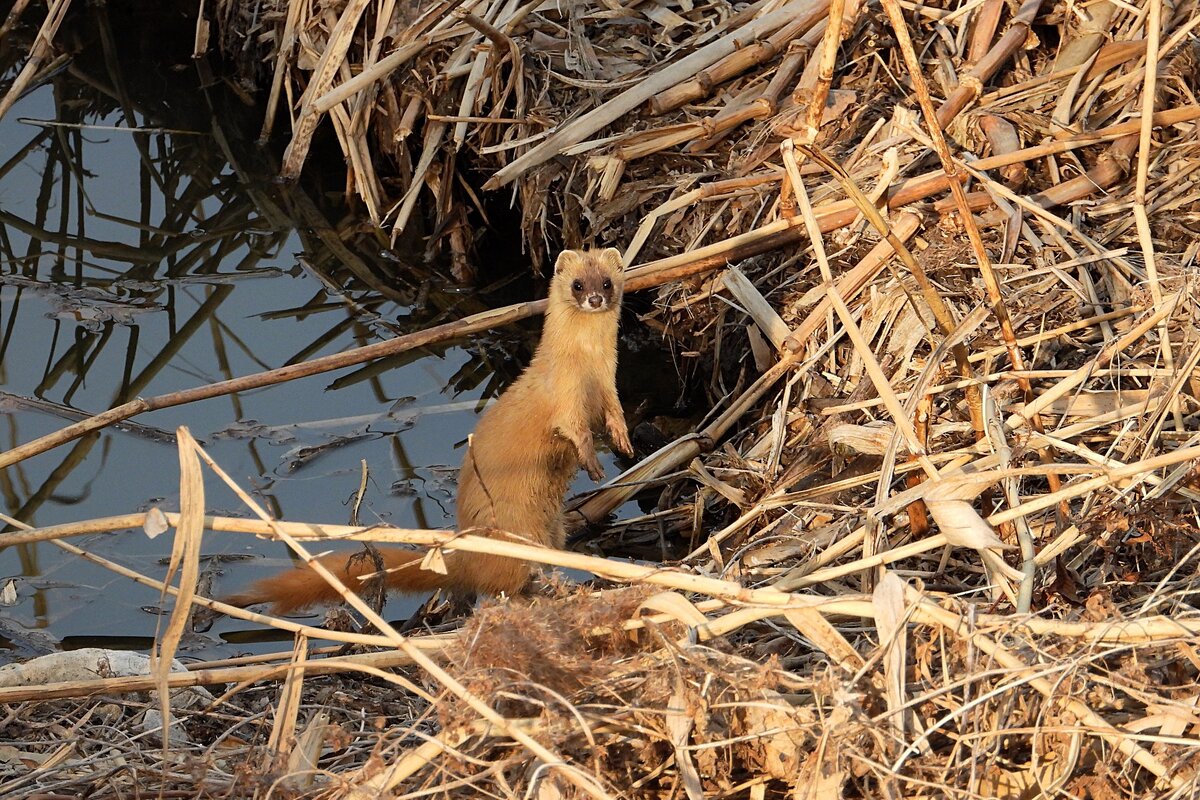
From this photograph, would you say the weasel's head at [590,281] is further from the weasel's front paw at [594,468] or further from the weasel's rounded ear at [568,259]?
the weasel's front paw at [594,468]

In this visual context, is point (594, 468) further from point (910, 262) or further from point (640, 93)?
point (640, 93)

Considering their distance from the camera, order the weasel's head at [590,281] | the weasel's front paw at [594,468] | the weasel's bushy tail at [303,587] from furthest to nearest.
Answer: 1. the weasel's head at [590,281]
2. the weasel's front paw at [594,468]
3. the weasel's bushy tail at [303,587]

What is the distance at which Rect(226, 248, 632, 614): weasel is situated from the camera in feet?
12.4

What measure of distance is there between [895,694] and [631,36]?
14.4 feet

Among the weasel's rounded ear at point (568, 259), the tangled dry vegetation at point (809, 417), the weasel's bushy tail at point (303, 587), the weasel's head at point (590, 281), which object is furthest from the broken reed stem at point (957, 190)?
the weasel's bushy tail at point (303, 587)

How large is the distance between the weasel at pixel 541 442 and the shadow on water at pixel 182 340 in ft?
1.57

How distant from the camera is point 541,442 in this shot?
4043 mm

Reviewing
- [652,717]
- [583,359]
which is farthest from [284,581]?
[652,717]

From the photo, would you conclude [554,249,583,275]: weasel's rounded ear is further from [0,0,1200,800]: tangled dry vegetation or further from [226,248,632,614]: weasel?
[0,0,1200,800]: tangled dry vegetation

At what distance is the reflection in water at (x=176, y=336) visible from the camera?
4.52m

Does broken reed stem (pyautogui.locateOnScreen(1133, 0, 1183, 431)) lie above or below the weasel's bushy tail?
above

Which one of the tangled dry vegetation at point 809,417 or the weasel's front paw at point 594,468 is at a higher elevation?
the tangled dry vegetation at point 809,417

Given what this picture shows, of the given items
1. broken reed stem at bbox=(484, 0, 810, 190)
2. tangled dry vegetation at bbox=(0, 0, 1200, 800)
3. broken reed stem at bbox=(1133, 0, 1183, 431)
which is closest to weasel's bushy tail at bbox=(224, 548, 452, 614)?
tangled dry vegetation at bbox=(0, 0, 1200, 800)

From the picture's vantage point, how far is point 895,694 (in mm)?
2098
